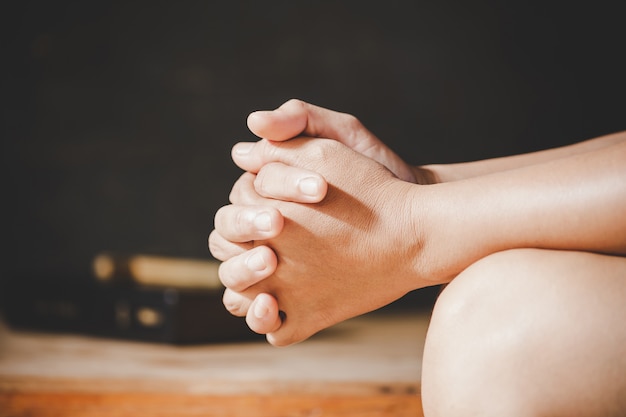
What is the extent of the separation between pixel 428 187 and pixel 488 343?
23cm

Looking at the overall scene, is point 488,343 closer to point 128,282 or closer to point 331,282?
point 331,282

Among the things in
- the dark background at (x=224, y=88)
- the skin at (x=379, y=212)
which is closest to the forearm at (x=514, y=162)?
the skin at (x=379, y=212)

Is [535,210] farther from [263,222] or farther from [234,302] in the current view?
[234,302]

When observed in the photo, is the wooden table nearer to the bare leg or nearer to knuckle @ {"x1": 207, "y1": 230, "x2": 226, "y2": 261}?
knuckle @ {"x1": 207, "y1": 230, "x2": 226, "y2": 261}

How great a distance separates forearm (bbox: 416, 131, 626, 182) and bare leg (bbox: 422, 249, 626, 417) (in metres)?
0.35

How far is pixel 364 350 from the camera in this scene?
1504 mm

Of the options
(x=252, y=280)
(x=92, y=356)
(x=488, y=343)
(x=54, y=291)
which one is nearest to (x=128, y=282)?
(x=54, y=291)

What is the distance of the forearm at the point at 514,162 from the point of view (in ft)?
3.01

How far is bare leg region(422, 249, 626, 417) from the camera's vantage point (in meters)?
0.55

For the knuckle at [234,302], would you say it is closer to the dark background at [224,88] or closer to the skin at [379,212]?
the skin at [379,212]

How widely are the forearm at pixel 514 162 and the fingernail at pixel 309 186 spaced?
0.25 metres

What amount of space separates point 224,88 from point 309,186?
140 centimetres

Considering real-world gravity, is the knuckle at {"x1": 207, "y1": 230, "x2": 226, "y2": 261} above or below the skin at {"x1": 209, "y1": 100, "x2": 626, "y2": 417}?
below

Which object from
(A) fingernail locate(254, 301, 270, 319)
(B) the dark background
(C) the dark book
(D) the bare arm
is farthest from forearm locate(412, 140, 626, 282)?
(B) the dark background
